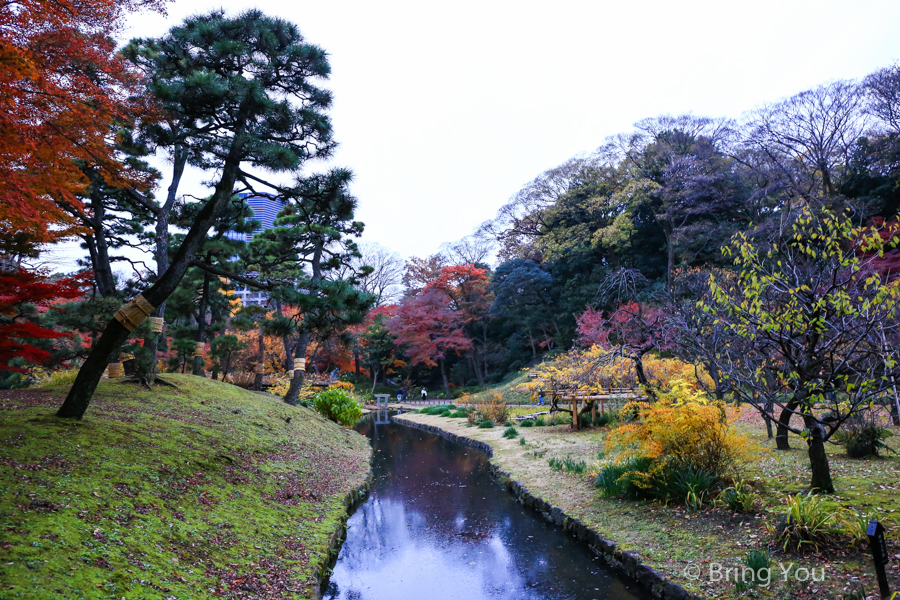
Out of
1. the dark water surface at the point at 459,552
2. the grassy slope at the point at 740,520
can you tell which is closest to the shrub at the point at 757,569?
the grassy slope at the point at 740,520

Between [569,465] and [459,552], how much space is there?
9.12ft

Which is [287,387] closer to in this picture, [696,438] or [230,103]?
[230,103]

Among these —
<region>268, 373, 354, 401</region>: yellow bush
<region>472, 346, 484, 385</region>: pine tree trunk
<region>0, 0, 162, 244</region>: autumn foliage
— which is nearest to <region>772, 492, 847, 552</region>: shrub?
<region>0, 0, 162, 244</region>: autumn foliage

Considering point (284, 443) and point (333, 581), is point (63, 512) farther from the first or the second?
point (284, 443)

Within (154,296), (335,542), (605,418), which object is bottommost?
(335,542)

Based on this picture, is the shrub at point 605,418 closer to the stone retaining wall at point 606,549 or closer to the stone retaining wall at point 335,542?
the stone retaining wall at point 606,549

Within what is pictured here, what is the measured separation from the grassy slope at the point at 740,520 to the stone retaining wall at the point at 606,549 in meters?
0.07

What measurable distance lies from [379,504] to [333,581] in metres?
2.84

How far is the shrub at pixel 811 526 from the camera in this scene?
12.0 feet

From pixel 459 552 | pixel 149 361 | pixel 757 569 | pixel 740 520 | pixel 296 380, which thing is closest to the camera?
pixel 757 569

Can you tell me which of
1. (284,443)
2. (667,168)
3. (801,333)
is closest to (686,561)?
(801,333)

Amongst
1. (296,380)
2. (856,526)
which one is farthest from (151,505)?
(296,380)

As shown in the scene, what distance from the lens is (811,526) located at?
12.1 feet

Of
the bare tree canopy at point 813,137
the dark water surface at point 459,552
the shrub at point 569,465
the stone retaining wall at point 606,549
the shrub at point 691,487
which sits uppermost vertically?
the bare tree canopy at point 813,137
